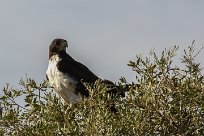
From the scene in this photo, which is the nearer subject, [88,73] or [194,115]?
[194,115]

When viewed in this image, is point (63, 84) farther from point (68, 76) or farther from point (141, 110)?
point (141, 110)

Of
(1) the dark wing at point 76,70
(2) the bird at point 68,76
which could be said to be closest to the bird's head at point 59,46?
(2) the bird at point 68,76

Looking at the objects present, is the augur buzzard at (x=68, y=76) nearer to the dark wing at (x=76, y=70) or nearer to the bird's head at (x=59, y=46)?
the dark wing at (x=76, y=70)

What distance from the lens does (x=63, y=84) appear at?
15789 mm

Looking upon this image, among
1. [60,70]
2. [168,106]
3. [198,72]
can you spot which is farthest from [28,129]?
[60,70]

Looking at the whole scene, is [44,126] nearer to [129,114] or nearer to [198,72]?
[129,114]

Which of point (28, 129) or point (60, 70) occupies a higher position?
point (60, 70)

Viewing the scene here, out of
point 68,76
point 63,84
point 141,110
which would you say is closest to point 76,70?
point 68,76

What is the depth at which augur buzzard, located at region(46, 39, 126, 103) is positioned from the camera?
51.5ft

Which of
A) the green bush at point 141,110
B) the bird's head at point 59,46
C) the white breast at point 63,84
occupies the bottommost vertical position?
the green bush at point 141,110

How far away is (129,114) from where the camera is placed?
31.1ft

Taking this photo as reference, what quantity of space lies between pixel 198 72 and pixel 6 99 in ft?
11.0

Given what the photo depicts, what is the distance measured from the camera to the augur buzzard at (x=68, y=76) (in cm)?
1569

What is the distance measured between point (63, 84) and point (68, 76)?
29 cm
